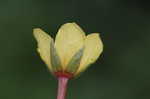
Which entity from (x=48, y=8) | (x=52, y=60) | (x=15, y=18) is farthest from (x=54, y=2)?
(x=52, y=60)

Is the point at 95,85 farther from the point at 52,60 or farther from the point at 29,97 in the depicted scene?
the point at 52,60

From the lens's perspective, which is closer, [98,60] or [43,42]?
[43,42]

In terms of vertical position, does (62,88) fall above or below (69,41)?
below

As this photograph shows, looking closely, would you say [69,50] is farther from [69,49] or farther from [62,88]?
[62,88]

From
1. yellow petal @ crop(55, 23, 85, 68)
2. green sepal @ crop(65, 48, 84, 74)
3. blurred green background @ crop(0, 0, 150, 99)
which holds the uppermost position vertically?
yellow petal @ crop(55, 23, 85, 68)

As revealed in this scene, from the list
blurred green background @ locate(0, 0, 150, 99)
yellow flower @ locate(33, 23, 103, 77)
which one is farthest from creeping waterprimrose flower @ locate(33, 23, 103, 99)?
blurred green background @ locate(0, 0, 150, 99)

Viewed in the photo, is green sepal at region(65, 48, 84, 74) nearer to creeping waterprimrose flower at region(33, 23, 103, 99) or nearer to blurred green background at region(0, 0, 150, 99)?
creeping waterprimrose flower at region(33, 23, 103, 99)

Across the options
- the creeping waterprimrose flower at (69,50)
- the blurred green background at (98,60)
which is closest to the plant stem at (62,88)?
the creeping waterprimrose flower at (69,50)

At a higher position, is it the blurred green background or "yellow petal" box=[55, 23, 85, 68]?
"yellow petal" box=[55, 23, 85, 68]

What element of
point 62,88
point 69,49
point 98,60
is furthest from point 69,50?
point 98,60
